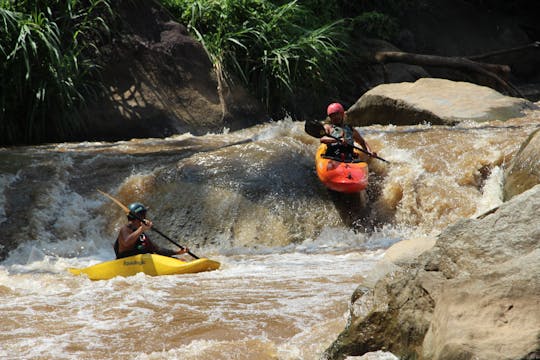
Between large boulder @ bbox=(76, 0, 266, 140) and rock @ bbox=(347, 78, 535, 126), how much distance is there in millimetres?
1602

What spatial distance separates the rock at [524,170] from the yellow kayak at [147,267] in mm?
2539

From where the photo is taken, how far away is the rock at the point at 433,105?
8.41m

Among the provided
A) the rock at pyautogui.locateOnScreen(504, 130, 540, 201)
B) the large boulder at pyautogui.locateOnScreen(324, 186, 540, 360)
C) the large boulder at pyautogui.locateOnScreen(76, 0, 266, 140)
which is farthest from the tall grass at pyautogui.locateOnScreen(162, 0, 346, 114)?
the large boulder at pyautogui.locateOnScreen(324, 186, 540, 360)

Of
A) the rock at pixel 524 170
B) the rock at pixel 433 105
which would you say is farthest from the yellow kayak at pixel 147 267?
the rock at pixel 433 105

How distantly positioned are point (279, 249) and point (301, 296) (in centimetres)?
195

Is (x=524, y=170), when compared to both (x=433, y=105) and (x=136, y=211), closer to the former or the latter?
(x=433, y=105)

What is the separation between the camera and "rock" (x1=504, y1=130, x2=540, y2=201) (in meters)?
6.22

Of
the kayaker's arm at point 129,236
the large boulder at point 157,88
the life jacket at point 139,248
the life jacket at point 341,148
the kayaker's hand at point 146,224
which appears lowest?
the life jacket at point 139,248

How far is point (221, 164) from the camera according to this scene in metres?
7.23

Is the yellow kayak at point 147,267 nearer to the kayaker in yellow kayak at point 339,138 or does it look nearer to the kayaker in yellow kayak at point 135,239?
the kayaker in yellow kayak at point 135,239

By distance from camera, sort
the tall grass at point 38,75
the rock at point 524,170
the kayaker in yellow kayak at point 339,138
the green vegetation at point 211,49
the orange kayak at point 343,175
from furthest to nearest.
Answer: the green vegetation at point 211,49 < the tall grass at point 38,75 < the kayaker in yellow kayak at point 339,138 < the orange kayak at point 343,175 < the rock at point 524,170

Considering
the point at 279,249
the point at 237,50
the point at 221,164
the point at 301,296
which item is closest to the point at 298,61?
the point at 237,50

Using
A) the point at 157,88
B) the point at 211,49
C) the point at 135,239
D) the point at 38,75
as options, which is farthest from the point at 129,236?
the point at 211,49

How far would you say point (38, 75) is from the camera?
28.2ft
